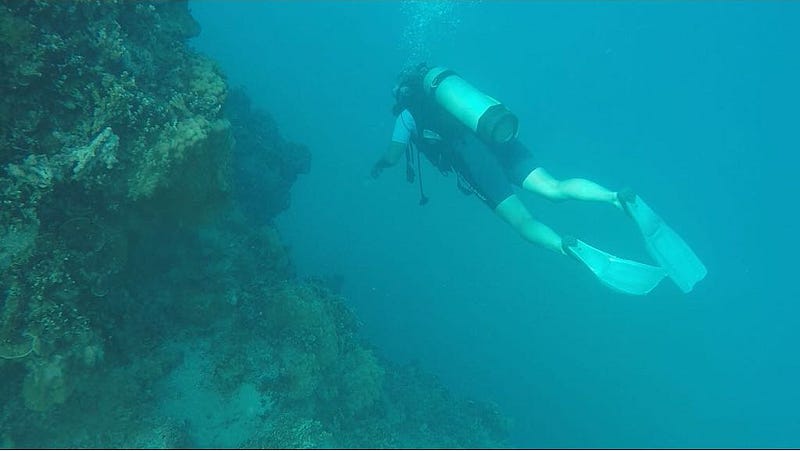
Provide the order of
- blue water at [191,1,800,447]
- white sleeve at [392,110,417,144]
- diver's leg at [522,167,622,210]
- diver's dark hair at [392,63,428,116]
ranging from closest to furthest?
1. diver's leg at [522,167,622,210]
2. diver's dark hair at [392,63,428,116]
3. white sleeve at [392,110,417,144]
4. blue water at [191,1,800,447]

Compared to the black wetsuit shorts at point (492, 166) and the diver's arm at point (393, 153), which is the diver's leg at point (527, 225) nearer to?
the black wetsuit shorts at point (492, 166)

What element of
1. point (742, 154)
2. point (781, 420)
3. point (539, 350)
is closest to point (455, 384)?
point (539, 350)

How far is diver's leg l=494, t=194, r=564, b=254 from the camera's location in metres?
6.61

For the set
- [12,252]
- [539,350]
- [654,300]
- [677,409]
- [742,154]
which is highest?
[742,154]

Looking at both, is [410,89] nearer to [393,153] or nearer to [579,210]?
[393,153]

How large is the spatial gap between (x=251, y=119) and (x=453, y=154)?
21.6 ft

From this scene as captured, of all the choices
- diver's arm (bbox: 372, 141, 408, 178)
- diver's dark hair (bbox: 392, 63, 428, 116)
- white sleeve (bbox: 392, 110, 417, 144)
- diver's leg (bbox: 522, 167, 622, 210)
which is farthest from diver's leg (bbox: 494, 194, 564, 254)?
diver's dark hair (bbox: 392, 63, 428, 116)

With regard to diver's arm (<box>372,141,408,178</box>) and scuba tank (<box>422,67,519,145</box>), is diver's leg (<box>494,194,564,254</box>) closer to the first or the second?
scuba tank (<box>422,67,519,145</box>)

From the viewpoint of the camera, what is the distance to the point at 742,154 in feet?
152

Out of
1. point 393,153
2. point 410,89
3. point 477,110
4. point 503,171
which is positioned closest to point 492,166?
point 503,171

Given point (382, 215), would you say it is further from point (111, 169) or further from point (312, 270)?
point (111, 169)

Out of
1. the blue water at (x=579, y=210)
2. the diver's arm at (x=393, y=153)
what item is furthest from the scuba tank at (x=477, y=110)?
the blue water at (x=579, y=210)

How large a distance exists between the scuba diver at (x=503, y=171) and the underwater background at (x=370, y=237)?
2900 mm

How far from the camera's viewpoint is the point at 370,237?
26266 mm
